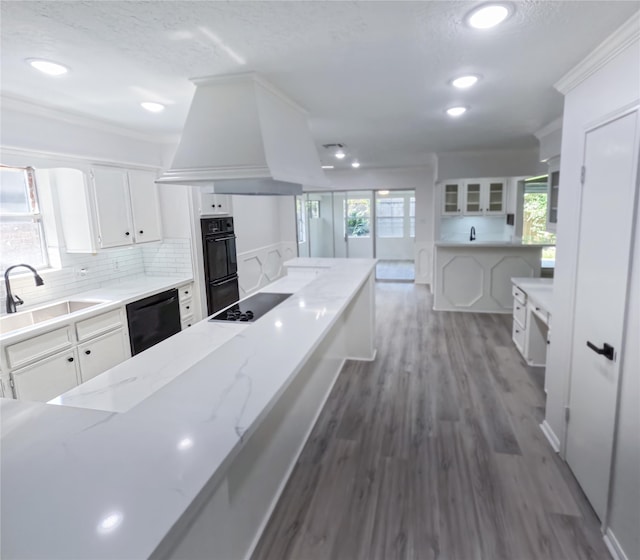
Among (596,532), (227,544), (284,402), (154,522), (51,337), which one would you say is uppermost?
(154,522)

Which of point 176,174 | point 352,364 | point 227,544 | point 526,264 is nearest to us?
point 227,544

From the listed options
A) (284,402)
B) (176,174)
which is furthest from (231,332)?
(176,174)

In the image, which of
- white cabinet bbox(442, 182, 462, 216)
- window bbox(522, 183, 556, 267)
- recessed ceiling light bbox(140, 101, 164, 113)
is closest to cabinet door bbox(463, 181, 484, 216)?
white cabinet bbox(442, 182, 462, 216)

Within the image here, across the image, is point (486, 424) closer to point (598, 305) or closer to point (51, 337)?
point (598, 305)

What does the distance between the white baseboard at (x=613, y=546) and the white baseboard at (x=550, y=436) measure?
0.68 m

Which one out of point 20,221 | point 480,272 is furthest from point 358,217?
point 20,221

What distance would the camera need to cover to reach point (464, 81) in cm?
224

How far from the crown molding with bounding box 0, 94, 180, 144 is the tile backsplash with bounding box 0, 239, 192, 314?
1080mm

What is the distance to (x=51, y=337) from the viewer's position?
274 cm

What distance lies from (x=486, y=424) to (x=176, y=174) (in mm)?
2745

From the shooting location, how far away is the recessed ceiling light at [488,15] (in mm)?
1422

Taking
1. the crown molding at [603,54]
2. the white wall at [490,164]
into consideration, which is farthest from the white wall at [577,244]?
the white wall at [490,164]

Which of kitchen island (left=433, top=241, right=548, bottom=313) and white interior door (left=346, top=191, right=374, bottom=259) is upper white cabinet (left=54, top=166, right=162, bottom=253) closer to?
kitchen island (left=433, top=241, right=548, bottom=313)

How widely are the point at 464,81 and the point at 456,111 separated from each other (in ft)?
2.42
